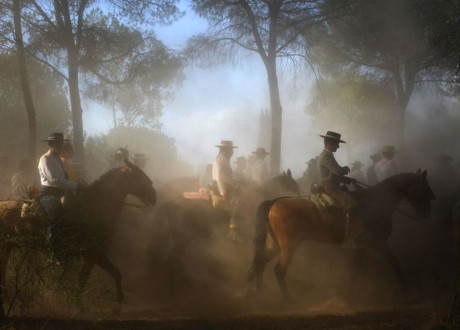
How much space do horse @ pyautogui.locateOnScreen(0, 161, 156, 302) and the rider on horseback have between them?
10.6 feet

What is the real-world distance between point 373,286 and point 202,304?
3.40 meters

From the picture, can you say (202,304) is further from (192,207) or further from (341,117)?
(341,117)

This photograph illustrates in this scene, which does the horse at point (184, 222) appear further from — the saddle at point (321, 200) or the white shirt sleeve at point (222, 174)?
the saddle at point (321, 200)

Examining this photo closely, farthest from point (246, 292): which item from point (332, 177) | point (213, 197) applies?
point (332, 177)

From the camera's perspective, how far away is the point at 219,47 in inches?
567

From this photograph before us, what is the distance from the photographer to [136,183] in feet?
25.6

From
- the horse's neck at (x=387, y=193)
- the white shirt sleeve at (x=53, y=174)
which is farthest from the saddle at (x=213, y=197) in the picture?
the horse's neck at (x=387, y=193)

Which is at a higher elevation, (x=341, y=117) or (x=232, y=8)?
(x=232, y=8)

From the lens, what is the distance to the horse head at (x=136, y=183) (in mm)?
7703

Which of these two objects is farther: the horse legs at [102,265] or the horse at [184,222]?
the horse at [184,222]

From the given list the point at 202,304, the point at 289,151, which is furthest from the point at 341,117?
the point at 289,151

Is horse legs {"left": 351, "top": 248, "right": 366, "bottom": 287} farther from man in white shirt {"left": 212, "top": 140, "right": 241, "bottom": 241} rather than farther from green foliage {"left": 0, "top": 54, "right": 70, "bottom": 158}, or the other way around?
green foliage {"left": 0, "top": 54, "right": 70, "bottom": 158}

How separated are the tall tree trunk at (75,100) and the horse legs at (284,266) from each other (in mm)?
8048

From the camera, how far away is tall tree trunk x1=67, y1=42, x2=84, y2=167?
42.7 feet
